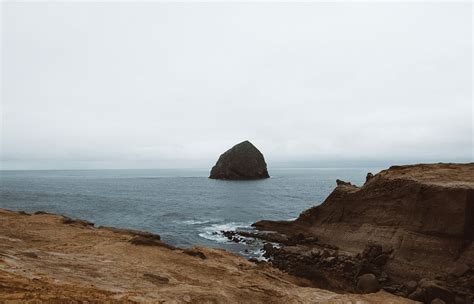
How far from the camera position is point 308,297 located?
57.9 feet

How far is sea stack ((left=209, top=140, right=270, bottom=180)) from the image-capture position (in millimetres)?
151625

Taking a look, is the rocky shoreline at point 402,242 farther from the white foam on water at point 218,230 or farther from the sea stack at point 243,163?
the sea stack at point 243,163

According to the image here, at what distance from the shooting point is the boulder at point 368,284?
23.4m

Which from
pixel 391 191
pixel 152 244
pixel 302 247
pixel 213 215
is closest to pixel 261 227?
pixel 302 247

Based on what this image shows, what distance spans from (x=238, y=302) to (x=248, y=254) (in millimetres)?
19509

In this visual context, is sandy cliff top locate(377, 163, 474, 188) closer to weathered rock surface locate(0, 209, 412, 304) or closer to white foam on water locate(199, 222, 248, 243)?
weathered rock surface locate(0, 209, 412, 304)

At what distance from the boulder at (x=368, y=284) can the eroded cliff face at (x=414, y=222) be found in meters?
1.22

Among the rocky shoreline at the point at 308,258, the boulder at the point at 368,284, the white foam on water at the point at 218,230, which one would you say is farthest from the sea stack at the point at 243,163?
the boulder at the point at 368,284

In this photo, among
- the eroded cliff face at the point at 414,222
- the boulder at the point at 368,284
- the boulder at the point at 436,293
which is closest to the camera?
the boulder at the point at 436,293

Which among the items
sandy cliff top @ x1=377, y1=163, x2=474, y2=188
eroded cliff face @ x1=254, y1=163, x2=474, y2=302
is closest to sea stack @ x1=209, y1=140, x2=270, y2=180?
eroded cliff face @ x1=254, y1=163, x2=474, y2=302

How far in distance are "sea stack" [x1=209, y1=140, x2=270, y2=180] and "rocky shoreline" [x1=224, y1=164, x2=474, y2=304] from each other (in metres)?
115

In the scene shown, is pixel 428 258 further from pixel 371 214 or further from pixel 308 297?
pixel 308 297

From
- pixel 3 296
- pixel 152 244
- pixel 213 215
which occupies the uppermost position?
pixel 3 296

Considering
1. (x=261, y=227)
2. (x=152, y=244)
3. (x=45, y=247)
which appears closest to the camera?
(x=45, y=247)
